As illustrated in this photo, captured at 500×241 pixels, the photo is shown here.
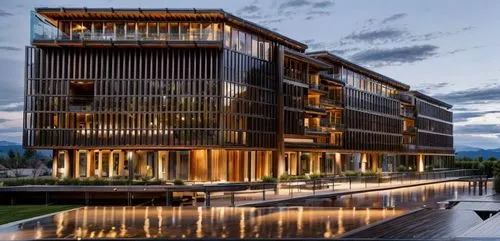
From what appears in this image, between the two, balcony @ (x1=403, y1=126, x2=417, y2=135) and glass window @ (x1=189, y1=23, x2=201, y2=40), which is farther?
balcony @ (x1=403, y1=126, x2=417, y2=135)

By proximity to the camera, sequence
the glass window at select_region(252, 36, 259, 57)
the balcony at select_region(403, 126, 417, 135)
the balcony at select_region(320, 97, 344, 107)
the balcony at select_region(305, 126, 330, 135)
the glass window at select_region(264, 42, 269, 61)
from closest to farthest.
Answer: the glass window at select_region(252, 36, 259, 57)
the glass window at select_region(264, 42, 269, 61)
the balcony at select_region(305, 126, 330, 135)
the balcony at select_region(320, 97, 344, 107)
the balcony at select_region(403, 126, 417, 135)

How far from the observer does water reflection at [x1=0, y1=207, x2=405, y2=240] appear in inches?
748

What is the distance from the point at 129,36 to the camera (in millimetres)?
59156

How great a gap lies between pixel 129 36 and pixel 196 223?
3986 cm

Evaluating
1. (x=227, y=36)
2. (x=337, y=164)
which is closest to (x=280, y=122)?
(x=227, y=36)

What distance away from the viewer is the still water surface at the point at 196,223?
19.0 meters

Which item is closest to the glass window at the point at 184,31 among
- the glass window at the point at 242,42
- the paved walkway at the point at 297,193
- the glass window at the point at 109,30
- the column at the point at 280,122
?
the glass window at the point at 242,42

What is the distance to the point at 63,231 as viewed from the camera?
19.8 m

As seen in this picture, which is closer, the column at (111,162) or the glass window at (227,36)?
the column at (111,162)

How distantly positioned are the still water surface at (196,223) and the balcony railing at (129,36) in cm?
3273

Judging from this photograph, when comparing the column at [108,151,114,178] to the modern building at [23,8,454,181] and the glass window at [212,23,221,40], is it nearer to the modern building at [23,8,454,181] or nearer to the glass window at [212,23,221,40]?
the modern building at [23,8,454,181]

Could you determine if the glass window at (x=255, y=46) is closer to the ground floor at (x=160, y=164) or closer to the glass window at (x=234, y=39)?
the glass window at (x=234, y=39)

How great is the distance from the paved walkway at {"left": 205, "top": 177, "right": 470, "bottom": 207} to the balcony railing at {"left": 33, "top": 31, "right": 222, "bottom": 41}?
18.7 meters

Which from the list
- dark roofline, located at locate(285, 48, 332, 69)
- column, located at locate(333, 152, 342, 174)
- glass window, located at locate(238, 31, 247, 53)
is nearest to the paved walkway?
glass window, located at locate(238, 31, 247, 53)
